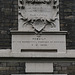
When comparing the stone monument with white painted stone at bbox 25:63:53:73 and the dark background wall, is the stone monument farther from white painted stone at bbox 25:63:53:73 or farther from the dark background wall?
the dark background wall

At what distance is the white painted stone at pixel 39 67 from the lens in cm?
695

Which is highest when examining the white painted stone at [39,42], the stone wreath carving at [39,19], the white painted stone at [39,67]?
the stone wreath carving at [39,19]

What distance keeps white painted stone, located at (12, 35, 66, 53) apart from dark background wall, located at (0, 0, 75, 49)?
206 mm

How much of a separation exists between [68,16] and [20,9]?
1588mm

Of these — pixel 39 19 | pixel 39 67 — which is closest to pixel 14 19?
pixel 39 19

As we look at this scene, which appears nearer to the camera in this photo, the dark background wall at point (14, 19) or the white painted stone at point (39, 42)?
the white painted stone at point (39, 42)

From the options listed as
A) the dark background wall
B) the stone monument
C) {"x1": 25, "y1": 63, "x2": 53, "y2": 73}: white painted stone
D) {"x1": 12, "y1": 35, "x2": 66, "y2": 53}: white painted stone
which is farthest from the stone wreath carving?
{"x1": 25, "y1": 63, "x2": 53, "y2": 73}: white painted stone

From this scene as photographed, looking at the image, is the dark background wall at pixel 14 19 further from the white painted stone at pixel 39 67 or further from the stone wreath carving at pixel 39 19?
the white painted stone at pixel 39 67

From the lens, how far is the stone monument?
701 centimetres

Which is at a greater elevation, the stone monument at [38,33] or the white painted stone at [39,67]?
the stone monument at [38,33]

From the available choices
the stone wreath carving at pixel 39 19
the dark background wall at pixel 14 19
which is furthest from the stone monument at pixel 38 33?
the dark background wall at pixel 14 19

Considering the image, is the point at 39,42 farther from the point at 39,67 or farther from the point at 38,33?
the point at 39,67

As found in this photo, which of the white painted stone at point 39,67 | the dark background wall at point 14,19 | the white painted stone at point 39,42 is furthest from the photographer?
the dark background wall at point 14,19

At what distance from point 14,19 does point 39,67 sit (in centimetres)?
175
